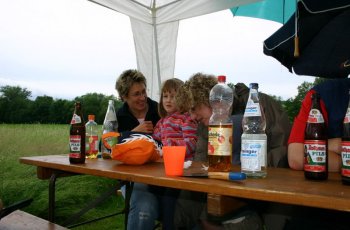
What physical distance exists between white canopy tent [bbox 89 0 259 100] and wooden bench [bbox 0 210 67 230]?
2.11 m

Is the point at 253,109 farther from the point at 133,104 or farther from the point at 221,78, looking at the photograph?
the point at 133,104

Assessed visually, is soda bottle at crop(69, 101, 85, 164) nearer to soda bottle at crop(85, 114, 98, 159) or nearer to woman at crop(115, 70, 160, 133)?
soda bottle at crop(85, 114, 98, 159)

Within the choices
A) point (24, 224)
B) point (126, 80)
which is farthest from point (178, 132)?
point (24, 224)

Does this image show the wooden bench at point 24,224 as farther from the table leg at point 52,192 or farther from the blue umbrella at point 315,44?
the blue umbrella at point 315,44

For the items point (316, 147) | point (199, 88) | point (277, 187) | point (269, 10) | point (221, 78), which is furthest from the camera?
point (269, 10)

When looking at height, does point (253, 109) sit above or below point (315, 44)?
below

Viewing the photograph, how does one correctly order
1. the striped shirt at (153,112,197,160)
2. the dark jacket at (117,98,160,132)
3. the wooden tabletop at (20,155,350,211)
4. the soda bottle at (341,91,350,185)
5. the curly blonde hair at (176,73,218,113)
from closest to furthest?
the wooden tabletop at (20,155,350,211)
the soda bottle at (341,91,350,185)
the curly blonde hair at (176,73,218,113)
the striped shirt at (153,112,197,160)
the dark jacket at (117,98,160,132)

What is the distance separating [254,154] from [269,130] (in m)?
0.64

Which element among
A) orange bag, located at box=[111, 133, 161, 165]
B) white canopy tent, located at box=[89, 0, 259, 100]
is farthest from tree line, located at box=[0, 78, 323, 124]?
orange bag, located at box=[111, 133, 161, 165]

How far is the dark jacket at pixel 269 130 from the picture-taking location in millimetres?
1495

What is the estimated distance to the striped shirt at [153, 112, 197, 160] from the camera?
7.06ft

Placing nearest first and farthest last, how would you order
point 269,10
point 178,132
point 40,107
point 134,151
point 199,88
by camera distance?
point 134,151
point 199,88
point 178,132
point 40,107
point 269,10

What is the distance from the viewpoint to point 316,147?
1027 mm

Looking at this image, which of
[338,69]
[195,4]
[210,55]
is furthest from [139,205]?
[195,4]
